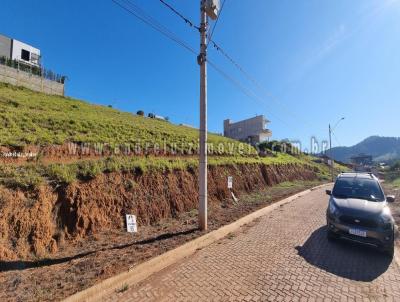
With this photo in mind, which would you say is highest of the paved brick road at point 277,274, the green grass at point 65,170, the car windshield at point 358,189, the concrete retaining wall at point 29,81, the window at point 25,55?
the window at point 25,55

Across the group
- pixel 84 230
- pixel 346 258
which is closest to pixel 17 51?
pixel 84 230

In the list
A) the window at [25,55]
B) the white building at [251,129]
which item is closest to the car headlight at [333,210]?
the window at [25,55]

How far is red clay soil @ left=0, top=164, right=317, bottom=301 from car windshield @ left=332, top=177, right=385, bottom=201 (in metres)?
3.86

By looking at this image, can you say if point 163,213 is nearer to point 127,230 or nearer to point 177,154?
point 127,230

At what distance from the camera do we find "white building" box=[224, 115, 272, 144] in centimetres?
5712

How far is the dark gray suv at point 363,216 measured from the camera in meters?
5.63

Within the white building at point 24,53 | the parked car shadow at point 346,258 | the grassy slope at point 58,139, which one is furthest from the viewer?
the white building at point 24,53

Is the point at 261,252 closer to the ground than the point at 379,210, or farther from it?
closer to the ground

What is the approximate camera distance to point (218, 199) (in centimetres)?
1211

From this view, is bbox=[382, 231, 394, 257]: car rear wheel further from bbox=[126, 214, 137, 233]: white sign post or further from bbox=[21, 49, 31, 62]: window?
bbox=[21, 49, 31, 62]: window

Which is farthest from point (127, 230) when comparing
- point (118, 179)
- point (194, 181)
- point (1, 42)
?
point (1, 42)

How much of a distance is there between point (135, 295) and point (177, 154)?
9975mm

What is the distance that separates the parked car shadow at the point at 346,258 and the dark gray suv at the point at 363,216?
32cm

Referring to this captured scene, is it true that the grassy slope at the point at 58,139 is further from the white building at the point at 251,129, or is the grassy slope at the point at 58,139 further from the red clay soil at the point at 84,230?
the white building at the point at 251,129
